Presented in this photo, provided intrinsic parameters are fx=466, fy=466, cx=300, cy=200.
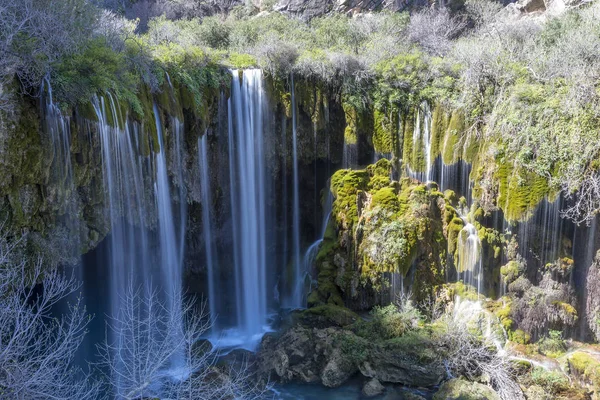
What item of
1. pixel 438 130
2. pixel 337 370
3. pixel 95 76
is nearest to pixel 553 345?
pixel 337 370

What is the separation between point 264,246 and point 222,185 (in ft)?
8.19

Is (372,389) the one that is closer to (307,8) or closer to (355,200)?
(355,200)

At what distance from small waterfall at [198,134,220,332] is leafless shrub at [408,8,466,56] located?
10.9 metres

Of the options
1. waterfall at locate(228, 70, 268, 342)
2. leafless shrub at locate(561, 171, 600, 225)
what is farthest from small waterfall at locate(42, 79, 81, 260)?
leafless shrub at locate(561, 171, 600, 225)

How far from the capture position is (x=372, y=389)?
36.0ft

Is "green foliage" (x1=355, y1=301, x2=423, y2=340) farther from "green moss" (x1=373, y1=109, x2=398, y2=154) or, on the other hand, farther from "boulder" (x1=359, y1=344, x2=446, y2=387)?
"green moss" (x1=373, y1=109, x2=398, y2=154)

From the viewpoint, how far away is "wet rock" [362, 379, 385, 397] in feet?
35.9

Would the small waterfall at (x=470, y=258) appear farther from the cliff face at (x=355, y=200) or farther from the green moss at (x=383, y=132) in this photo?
the green moss at (x=383, y=132)

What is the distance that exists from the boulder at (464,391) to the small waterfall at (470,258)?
3.14m

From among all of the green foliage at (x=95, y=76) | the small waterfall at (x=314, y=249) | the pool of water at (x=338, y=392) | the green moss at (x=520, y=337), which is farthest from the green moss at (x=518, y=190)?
the green foliage at (x=95, y=76)

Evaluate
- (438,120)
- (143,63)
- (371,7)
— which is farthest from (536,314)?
(371,7)

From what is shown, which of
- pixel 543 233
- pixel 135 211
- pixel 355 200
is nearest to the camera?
pixel 135 211

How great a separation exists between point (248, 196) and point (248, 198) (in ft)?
0.21

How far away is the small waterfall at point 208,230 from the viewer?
1396 centimetres
